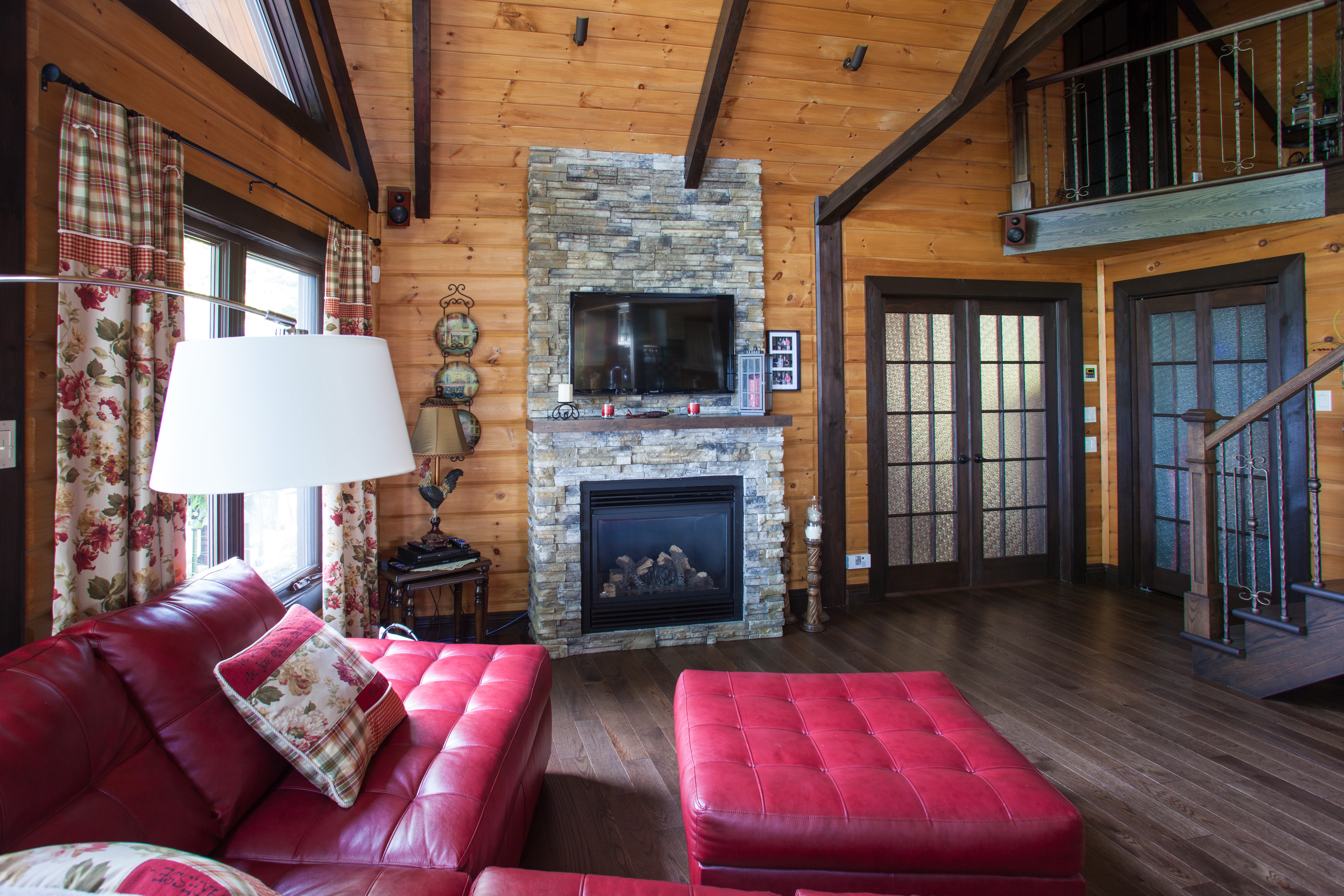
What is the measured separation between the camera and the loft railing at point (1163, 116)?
4.26m

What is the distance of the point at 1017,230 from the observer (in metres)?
4.51

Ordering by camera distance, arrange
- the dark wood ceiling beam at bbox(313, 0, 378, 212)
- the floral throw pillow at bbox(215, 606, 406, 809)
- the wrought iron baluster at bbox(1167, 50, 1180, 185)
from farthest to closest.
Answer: the wrought iron baluster at bbox(1167, 50, 1180, 185) → the dark wood ceiling beam at bbox(313, 0, 378, 212) → the floral throw pillow at bbox(215, 606, 406, 809)

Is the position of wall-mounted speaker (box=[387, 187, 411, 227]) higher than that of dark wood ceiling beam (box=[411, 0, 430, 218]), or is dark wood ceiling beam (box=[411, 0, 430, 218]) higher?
dark wood ceiling beam (box=[411, 0, 430, 218])

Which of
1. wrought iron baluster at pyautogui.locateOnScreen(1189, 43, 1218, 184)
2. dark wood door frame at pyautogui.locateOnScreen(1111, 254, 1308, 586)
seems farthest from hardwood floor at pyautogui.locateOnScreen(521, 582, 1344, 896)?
wrought iron baluster at pyautogui.locateOnScreen(1189, 43, 1218, 184)

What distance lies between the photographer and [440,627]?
12.9 ft

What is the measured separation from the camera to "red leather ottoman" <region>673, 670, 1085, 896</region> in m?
1.55

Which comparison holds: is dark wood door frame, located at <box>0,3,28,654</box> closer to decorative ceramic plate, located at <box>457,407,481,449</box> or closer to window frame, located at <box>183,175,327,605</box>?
window frame, located at <box>183,175,327,605</box>

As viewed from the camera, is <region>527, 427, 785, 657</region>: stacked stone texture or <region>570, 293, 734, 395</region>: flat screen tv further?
<region>570, 293, 734, 395</region>: flat screen tv

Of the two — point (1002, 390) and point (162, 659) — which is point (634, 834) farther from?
point (1002, 390)

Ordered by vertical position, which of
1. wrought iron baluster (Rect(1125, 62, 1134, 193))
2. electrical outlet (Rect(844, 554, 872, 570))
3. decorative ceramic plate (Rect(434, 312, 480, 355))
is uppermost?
wrought iron baluster (Rect(1125, 62, 1134, 193))

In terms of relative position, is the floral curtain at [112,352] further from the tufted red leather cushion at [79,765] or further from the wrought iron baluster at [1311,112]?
the wrought iron baluster at [1311,112]

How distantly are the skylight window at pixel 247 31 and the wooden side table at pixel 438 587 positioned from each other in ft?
7.30

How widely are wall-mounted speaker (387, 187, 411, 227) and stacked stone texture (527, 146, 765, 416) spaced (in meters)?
0.65

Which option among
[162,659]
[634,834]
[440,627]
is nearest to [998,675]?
[634,834]
